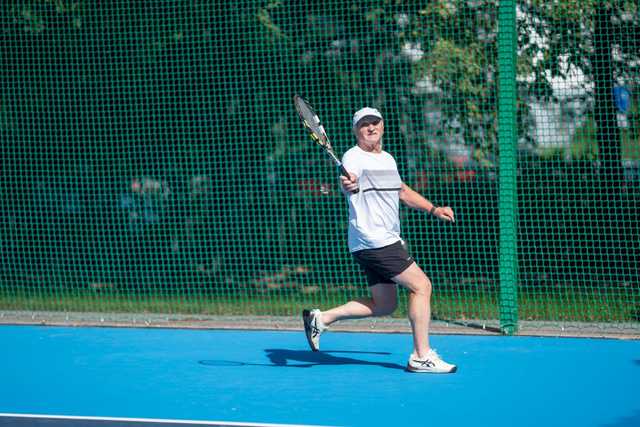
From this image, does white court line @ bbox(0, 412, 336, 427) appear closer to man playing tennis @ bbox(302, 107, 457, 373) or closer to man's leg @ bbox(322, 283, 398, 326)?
man playing tennis @ bbox(302, 107, 457, 373)

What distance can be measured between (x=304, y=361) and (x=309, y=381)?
2.75ft

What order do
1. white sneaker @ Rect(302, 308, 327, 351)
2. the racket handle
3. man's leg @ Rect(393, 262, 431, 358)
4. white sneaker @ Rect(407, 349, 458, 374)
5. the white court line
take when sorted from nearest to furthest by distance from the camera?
the white court line
the racket handle
man's leg @ Rect(393, 262, 431, 358)
white sneaker @ Rect(407, 349, 458, 374)
white sneaker @ Rect(302, 308, 327, 351)

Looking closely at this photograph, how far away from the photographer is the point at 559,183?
1127 cm

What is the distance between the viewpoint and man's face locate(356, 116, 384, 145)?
6953 mm

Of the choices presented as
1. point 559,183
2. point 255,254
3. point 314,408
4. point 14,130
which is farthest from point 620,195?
point 14,130

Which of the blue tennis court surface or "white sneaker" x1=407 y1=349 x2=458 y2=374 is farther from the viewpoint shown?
"white sneaker" x1=407 y1=349 x2=458 y2=374

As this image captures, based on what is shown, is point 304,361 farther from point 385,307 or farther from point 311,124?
point 311,124

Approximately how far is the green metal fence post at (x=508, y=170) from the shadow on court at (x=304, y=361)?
1533 mm

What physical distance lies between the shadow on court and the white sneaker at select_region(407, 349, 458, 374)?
28 centimetres

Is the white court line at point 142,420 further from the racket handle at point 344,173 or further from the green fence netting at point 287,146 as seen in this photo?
the green fence netting at point 287,146

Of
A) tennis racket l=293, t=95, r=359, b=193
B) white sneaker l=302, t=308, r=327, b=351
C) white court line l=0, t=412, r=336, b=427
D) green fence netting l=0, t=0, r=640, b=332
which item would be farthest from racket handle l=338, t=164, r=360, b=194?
green fence netting l=0, t=0, r=640, b=332

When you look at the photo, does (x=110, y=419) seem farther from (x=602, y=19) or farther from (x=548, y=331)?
(x=602, y=19)

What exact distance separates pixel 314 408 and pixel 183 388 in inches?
46.6

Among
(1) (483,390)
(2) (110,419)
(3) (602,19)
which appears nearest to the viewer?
(2) (110,419)
